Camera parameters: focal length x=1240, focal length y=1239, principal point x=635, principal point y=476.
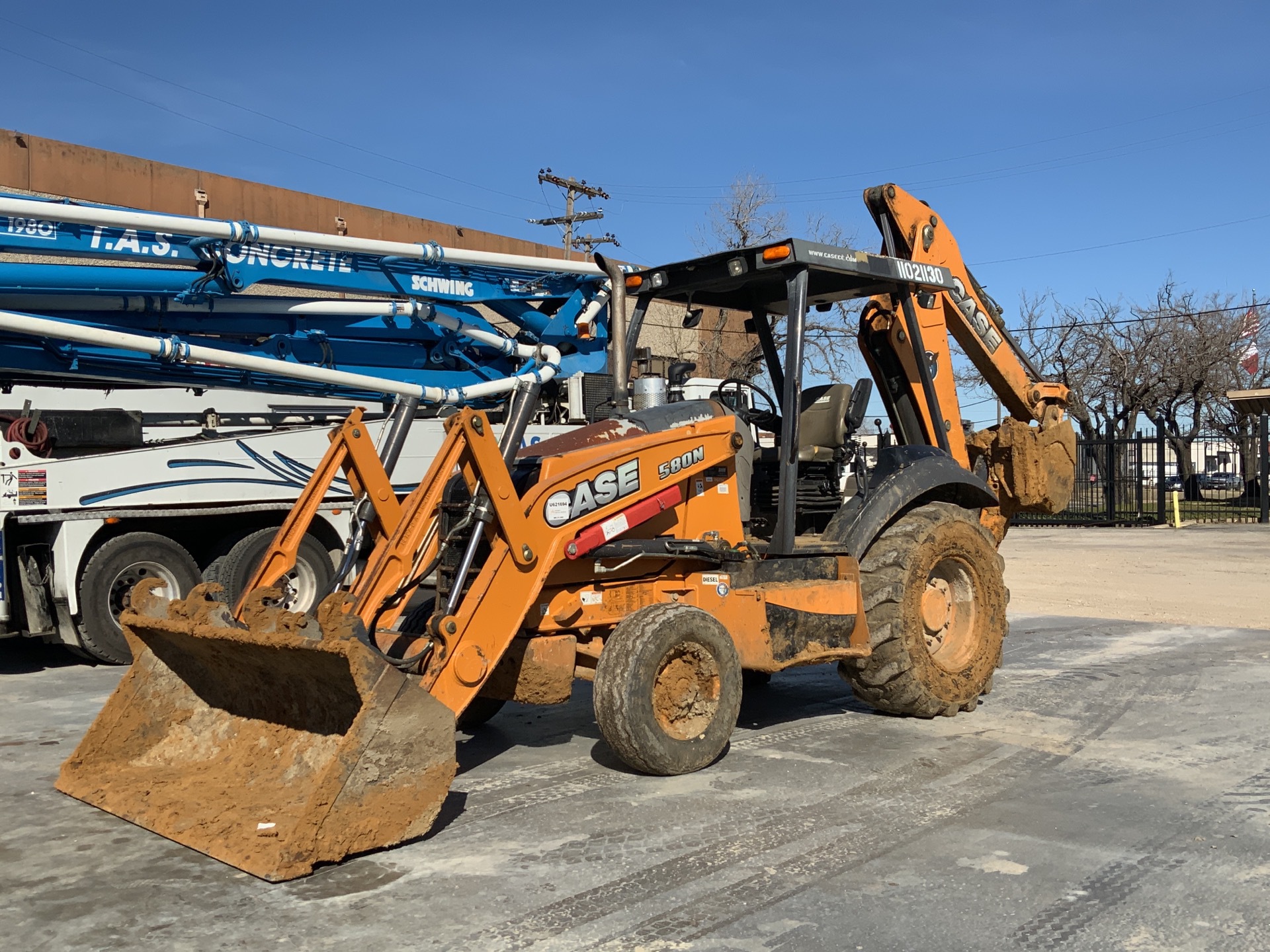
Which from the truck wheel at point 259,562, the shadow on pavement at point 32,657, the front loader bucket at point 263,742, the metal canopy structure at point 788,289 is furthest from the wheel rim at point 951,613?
the shadow on pavement at point 32,657

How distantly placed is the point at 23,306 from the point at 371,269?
2.90 meters

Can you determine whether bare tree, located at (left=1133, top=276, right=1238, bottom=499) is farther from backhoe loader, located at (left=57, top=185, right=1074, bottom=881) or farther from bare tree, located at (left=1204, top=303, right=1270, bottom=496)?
backhoe loader, located at (left=57, top=185, right=1074, bottom=881)

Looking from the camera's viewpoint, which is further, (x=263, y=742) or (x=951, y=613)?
(x=951, y=613)

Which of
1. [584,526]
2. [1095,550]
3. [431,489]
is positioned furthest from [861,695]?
[1095,550]

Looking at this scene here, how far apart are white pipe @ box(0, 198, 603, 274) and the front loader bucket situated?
15.1 feet

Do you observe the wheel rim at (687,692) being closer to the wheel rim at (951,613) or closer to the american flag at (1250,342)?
the wheel rim at (951,613)

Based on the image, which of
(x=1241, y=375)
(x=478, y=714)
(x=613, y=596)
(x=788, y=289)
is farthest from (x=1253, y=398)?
(x=613, y=596)

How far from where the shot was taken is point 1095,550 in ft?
67.7

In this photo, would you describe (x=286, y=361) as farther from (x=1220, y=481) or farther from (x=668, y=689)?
(x=1220, y=481)

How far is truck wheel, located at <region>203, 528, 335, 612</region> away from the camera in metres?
11.0

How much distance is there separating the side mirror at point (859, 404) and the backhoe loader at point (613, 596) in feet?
0.05

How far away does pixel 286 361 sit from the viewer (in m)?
11.1

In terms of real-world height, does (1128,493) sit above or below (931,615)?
above

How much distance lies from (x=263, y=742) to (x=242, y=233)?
19.2 ft
